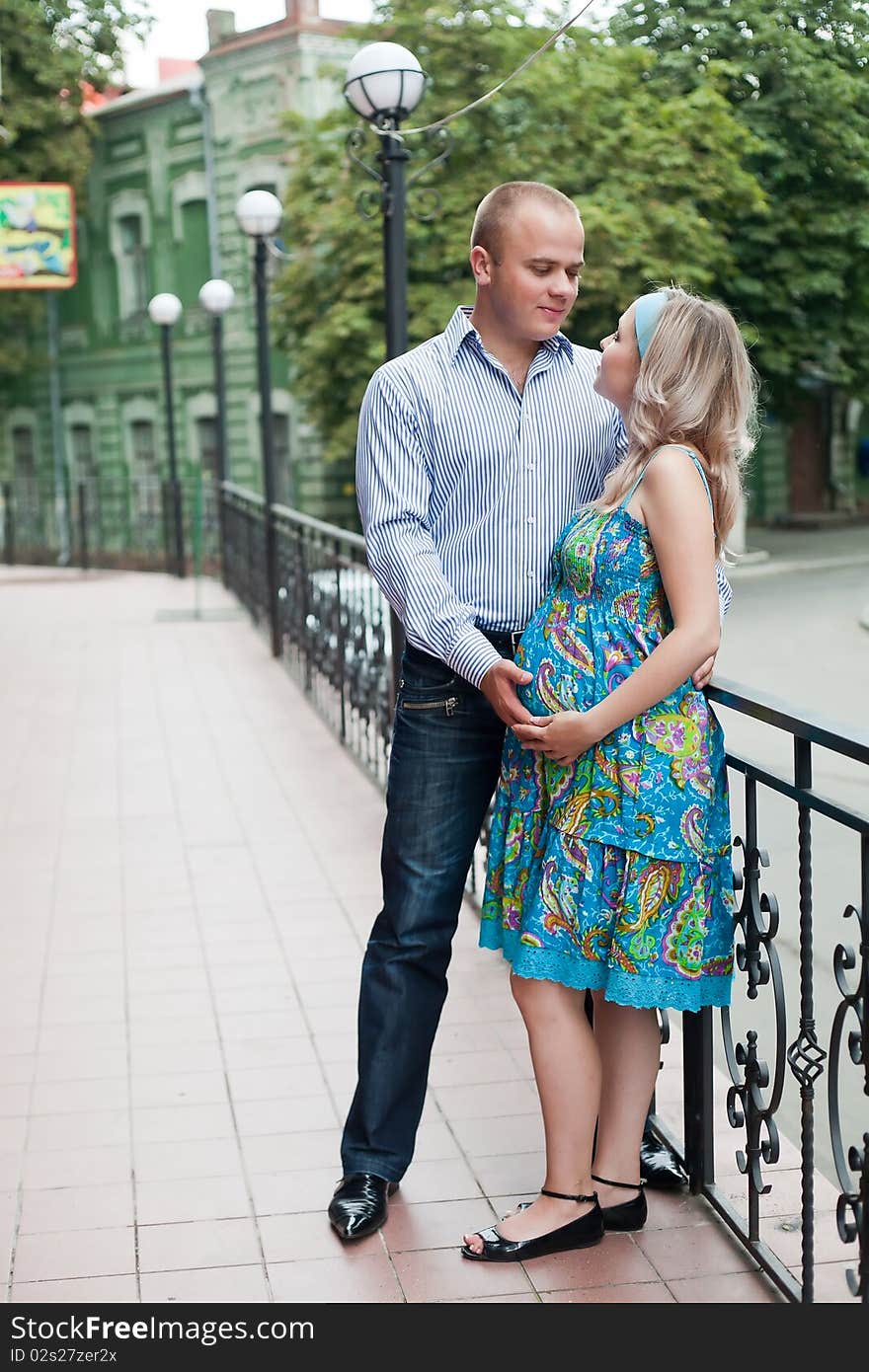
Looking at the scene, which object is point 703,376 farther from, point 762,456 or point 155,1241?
point 155,1241

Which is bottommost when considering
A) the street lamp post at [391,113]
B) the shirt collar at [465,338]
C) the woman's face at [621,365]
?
the woman's face at [621,365]

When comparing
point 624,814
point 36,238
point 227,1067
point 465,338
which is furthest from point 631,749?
point 36,238

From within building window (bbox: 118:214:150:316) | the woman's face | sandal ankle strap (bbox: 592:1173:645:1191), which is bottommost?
sandal ankle strap (bbox: 592:1173:645:1191)

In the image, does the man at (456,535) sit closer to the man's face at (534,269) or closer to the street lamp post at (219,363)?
the man's face at (534,269)

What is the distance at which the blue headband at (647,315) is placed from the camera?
2625 mm

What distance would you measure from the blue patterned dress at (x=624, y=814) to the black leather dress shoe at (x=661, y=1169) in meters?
0.55

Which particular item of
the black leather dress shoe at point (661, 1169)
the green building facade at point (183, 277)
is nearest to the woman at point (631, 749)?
the black leather dress shoe at point (661, 1169)

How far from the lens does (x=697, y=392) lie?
2.62 meters

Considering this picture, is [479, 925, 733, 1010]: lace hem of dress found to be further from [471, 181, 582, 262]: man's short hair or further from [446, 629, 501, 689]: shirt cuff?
[471, 181, 582, 262]: man's short hair

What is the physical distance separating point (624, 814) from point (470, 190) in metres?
15.0

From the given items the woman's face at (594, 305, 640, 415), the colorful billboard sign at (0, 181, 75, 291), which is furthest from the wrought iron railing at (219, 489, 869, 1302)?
the colorful billboard sign at (0, 181, 75, 291)

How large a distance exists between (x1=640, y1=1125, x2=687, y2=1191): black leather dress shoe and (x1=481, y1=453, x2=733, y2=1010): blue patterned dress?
1.79 feet

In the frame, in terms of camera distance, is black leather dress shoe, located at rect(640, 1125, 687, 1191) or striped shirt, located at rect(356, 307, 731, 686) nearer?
striped shirt, located at rect(356, 307, 731, 686)

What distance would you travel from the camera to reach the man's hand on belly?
8.95ft
